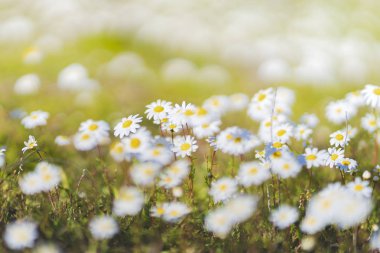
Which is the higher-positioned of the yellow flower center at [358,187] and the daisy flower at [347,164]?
the yellow flower center at [358,187]

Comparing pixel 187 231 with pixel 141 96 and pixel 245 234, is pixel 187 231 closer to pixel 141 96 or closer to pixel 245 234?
pixel 245 234

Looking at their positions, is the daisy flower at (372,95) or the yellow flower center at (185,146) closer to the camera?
the yellow flower center at (185,146)

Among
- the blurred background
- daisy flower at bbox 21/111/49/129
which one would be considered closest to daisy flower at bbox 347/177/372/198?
daisy flower at bbox 21/111/49/129

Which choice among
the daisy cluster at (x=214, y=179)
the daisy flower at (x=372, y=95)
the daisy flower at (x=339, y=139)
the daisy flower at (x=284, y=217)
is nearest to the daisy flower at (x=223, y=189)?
the daisy cluster at (x=214, y=179)

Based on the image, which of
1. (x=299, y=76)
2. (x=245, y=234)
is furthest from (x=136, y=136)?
(x=299, y=76)

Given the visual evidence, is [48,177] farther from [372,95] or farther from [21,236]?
[372,95]

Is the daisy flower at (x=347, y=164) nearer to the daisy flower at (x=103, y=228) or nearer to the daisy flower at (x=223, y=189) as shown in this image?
the daisy flower at (x=223, y=189)

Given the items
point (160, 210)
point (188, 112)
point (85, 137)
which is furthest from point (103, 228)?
point (188, 112)
